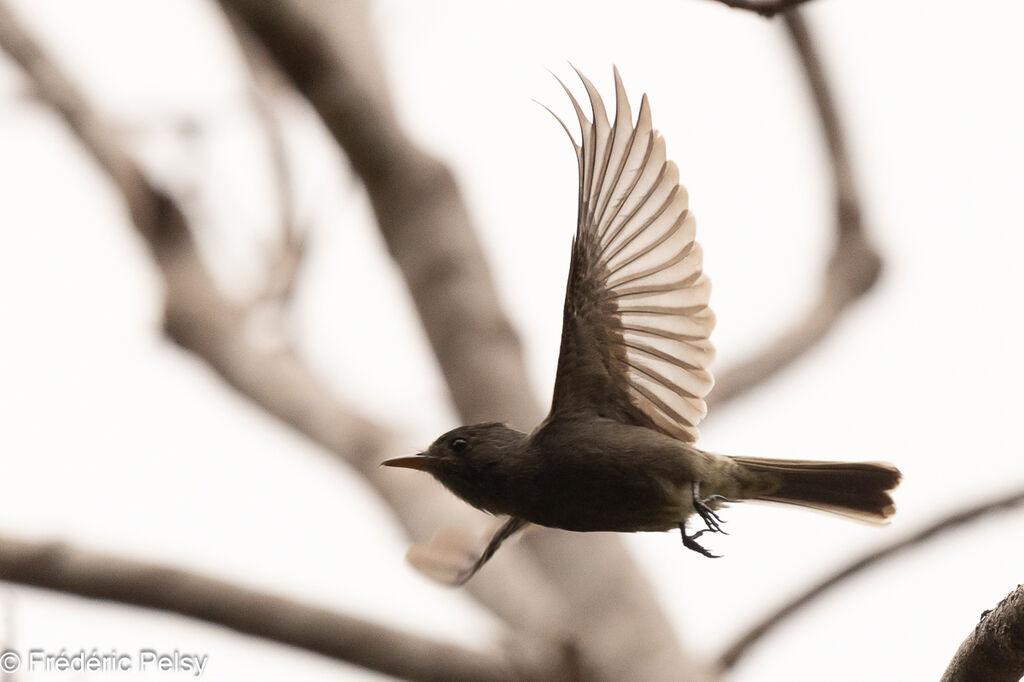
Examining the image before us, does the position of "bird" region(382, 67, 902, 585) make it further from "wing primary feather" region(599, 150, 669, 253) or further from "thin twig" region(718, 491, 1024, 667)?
"thin twig" region(718, 491, 1024, 667)

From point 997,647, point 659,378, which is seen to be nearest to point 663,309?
point 659,378

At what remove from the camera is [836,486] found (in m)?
3.09

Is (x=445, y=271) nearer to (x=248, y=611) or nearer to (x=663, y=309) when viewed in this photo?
(x=248, y=611)

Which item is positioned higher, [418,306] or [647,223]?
[647,223]

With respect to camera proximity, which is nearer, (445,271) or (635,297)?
(635,297)

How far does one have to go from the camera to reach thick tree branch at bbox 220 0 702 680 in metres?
3.97

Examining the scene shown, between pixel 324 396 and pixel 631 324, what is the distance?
2197 millimetres

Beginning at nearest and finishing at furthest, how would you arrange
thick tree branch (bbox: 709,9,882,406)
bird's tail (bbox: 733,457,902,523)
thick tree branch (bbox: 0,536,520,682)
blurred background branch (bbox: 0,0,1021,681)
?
1. bird's tail (bbox: 733,457,902,523)
2. thick tree branch (bbox: 0,536,520,682)
3. blurred background branch (bbox: 0,0,1021,681)
4. thick tree branch (bbox: 709,9,882,406)

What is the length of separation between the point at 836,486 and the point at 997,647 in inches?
42.8

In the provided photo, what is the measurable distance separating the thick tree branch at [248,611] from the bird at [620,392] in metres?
0.38

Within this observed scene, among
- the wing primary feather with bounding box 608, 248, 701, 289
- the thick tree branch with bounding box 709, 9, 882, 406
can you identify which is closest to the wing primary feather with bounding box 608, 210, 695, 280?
the wing primary feather with bounding box 608, 248, 701, 289

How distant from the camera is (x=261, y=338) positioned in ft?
15.9

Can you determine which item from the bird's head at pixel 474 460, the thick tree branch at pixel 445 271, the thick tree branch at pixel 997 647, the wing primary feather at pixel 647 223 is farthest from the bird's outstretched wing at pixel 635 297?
the thick tree branch at pixel 445 271

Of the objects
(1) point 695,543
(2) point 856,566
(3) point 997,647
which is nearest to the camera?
(3) point 997,647
